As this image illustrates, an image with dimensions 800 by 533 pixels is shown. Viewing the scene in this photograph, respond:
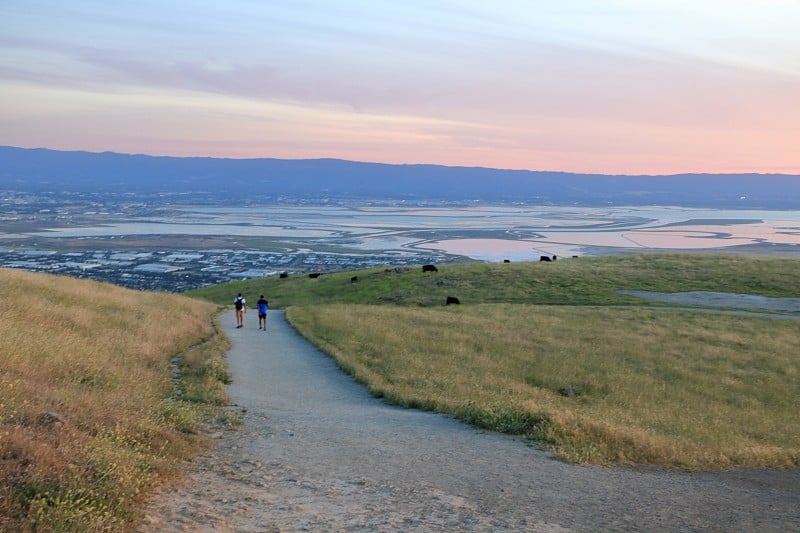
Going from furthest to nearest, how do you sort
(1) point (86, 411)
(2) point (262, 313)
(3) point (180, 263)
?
(3) point (180, 263) < (2) point (262, 313) < (1) point (86, 411)

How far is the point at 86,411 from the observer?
9.52 meters

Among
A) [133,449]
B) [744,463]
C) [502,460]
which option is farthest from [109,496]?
[744,463]

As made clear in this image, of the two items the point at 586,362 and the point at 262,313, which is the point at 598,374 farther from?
the point at 262,313

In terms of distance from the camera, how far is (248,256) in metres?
106

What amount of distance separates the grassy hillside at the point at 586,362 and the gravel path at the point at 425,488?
3.16 ft

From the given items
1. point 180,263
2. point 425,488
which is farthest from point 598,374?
point 180,263

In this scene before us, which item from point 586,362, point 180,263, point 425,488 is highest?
point 425,488

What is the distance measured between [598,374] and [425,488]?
14.7 meters

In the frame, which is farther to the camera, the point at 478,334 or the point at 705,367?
the point at 478,334

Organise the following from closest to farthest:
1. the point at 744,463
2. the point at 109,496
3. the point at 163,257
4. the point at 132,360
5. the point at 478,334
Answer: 1. the point at 109,496
2. the point at 744,463
3. the point at 132,360
4. the point at 478,334
5. the point at 163,257

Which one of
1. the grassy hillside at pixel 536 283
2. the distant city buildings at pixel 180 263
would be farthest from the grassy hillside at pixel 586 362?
the distant city buildings at pixel 180 263

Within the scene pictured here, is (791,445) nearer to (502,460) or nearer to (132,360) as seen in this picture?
(502,460)

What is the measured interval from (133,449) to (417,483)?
11.1 feet

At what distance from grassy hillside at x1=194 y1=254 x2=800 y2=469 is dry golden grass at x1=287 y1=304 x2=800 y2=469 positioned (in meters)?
0.06
